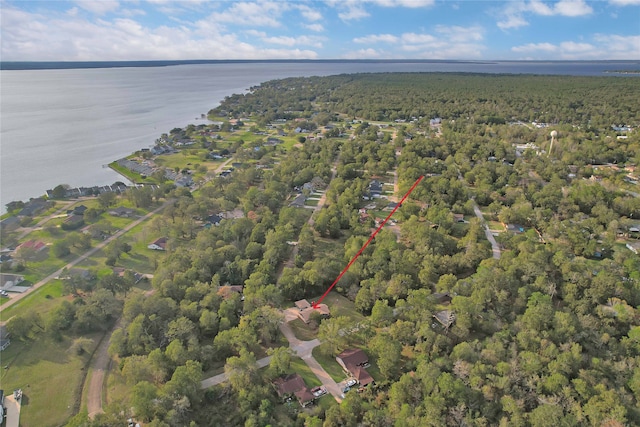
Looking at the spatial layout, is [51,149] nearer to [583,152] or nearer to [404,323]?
[404,323]

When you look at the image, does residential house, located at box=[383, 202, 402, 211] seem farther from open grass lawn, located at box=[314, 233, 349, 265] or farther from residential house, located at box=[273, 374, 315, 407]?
residential house, located at box=[273, 374, 315, 407]

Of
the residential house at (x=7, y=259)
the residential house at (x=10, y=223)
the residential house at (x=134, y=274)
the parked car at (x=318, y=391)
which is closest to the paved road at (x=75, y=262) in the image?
the residential house at (x=134, y=274)

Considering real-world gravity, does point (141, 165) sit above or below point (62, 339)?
above

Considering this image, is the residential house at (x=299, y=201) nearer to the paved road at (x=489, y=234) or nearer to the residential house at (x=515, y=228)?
the paved road at (x=489, y=234)

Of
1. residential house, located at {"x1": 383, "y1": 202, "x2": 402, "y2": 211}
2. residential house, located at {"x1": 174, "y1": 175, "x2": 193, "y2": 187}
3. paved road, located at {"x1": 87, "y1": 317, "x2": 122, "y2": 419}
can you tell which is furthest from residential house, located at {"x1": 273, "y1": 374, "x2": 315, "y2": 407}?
residential house, located at {"x1": 174, "y1": 175, "x2": 193, "y2": 187}

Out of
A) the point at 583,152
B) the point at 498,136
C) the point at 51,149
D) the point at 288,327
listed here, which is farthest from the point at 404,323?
the point at 51,149

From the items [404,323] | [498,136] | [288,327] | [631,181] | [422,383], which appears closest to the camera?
[422,383]

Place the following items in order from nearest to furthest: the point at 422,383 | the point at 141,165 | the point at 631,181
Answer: the point at 422,383 → the point at 631,181 → the point at 141,165
